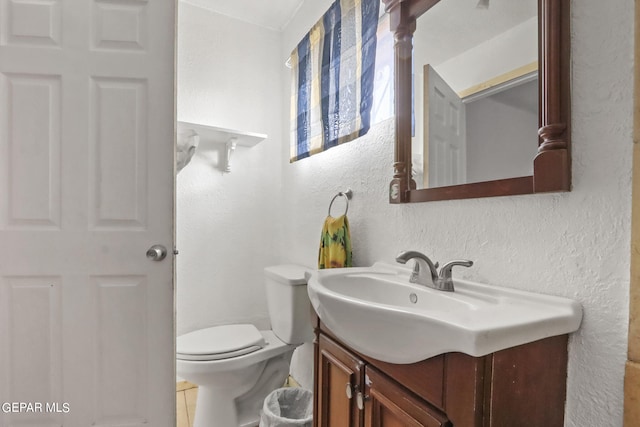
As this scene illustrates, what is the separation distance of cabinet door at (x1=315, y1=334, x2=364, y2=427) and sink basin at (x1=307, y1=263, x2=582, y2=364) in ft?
0.51

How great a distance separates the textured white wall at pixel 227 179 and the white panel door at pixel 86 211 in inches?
27.1

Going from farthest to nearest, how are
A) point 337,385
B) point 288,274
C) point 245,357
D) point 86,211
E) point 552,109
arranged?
1. point 288,274
2. point 245,357
3. point 86,211
4. point 337,385
5. point 552,109

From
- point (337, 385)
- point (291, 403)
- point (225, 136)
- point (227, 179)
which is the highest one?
point (225, 136)

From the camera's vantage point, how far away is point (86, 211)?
49.7 inches

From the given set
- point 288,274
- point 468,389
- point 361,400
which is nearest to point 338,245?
point 288,274

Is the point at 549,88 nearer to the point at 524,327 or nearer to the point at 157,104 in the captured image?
the point at 524,327

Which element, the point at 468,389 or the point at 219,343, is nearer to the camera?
the point at 468,389

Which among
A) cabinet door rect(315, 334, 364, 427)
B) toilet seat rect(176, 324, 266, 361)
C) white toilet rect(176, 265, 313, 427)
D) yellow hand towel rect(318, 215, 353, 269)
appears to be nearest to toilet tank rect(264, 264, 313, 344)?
white toilet rect(176, 265, 313, 427)

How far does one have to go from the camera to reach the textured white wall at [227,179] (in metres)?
2.00

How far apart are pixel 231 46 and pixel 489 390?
221 centimetres

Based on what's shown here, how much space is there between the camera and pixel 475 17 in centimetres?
94

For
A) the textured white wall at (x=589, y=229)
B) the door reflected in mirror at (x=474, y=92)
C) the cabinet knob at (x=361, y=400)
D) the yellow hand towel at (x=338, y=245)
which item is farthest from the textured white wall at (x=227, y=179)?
the textured white wall at (x=589, y=229)

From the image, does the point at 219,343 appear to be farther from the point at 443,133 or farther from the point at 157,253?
the point at 443,133

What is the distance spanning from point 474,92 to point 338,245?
0.74 meters
